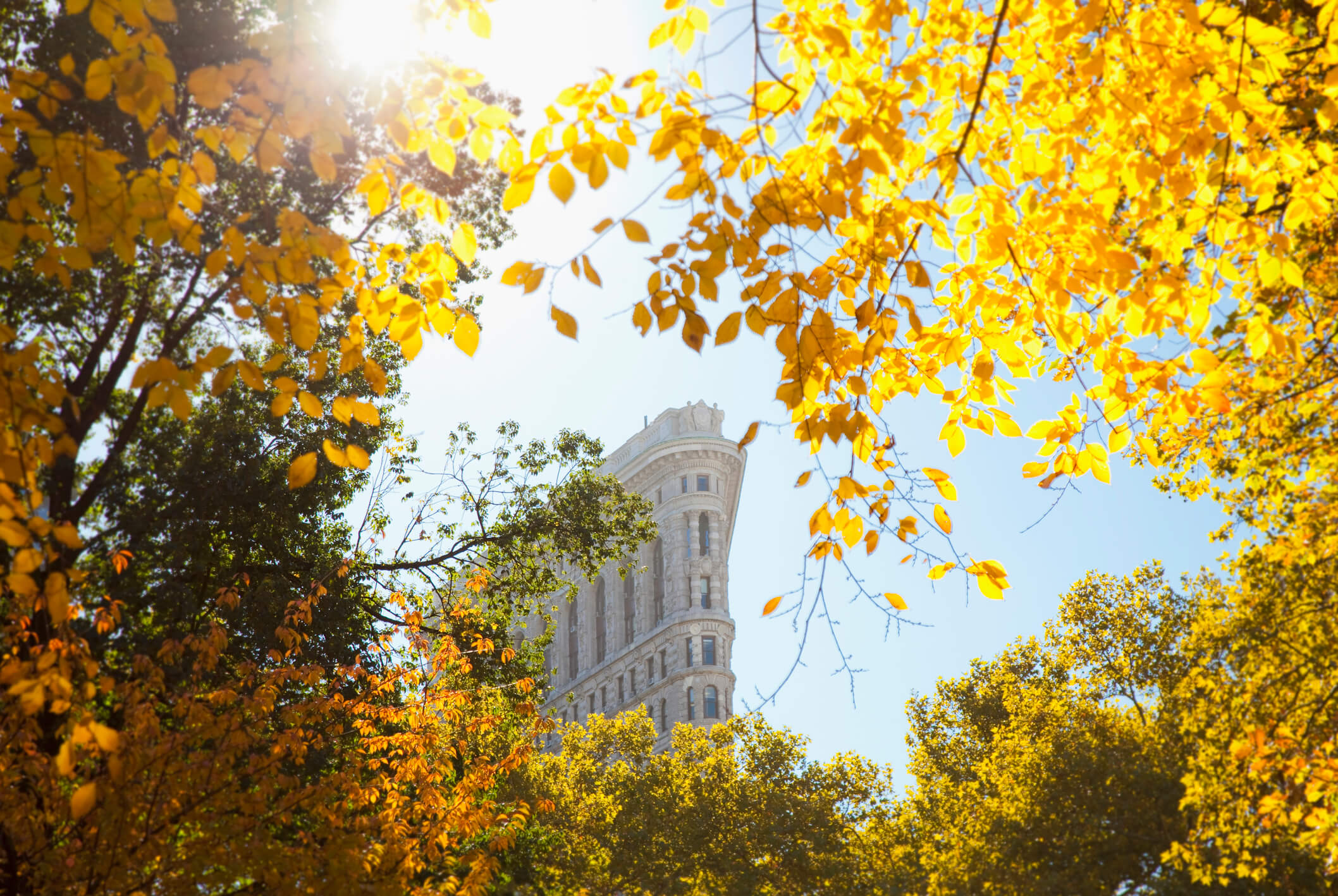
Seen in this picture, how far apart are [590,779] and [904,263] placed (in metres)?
34.7

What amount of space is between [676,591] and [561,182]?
59.7 metres

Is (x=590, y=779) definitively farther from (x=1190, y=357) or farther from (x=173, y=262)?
(x=1190, y=357)

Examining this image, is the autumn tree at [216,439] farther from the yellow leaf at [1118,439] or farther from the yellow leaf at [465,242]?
the yellow leaf at [1118,439]

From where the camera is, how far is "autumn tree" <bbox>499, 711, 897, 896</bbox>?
2798cm

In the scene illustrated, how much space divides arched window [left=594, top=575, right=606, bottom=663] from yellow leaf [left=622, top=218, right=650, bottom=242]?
222 feet

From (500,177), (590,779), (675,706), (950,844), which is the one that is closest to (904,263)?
(500,177)

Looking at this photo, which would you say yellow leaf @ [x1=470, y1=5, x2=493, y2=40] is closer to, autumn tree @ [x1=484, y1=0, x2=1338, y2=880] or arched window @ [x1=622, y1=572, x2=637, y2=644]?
autumn tree @ [x1=484, y1=0, x2=1338, y2=880]

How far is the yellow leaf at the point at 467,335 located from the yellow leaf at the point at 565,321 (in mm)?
555

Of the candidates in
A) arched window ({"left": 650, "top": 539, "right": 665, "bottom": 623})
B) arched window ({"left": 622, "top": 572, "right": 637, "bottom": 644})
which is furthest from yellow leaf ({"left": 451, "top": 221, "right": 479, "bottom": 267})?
arched window ({"left": 622, "top": 572, "right": 637, "bottom": 644})

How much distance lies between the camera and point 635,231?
10.7 feet

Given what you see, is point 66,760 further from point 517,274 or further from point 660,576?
point 660,576

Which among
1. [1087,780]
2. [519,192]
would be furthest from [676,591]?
[519,192]

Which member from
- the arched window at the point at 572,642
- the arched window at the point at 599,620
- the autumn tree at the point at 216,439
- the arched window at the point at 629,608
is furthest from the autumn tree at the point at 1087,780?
the arched window at the point at 572,642

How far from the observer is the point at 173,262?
10727mm
